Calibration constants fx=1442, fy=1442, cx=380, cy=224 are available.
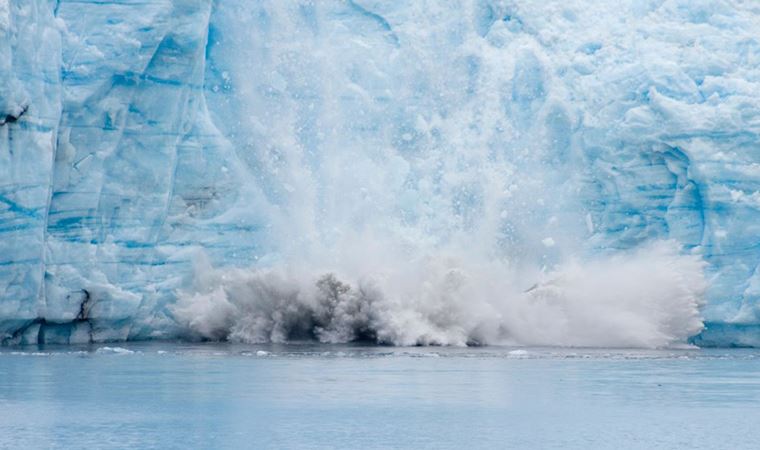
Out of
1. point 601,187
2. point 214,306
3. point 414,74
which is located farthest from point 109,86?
point 601,187

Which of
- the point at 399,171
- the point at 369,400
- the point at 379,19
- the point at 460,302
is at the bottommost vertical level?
the point at 369,400

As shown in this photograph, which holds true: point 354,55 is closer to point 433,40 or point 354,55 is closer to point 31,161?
point 433,40

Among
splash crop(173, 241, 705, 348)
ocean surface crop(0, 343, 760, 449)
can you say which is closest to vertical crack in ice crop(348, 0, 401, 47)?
splash crop(173, 241, 705, 348)

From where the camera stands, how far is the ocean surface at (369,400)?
36.4 ft

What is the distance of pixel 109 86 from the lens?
65.1ft

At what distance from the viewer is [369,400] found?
13383mm

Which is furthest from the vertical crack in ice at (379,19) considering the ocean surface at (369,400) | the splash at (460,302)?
the ocean surface at (369,400)

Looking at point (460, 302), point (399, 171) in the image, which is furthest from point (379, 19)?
point (460, 302)

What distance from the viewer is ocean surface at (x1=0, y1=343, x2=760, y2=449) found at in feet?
36.4

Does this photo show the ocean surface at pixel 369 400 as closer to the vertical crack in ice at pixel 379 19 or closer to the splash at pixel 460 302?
the splash at pixel 460 302

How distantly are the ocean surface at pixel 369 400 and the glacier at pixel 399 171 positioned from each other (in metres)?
1.94

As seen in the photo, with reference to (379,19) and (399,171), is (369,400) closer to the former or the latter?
(399,171)

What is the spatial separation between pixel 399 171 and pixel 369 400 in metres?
9.19

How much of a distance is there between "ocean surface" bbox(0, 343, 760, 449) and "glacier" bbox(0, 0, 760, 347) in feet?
6.38
